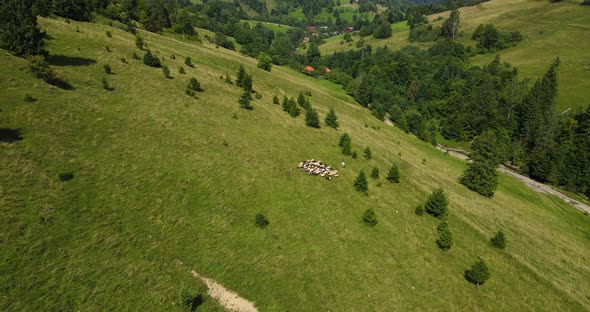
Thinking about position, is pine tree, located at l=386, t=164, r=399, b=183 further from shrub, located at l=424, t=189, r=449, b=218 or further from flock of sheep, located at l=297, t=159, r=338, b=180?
flock of sheep, located at l=297, t=159, r=338, b=180

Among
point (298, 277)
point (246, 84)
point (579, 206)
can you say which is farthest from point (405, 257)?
point (579, 206)

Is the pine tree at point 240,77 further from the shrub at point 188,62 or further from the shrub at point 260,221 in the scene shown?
the shrub at point 260,221

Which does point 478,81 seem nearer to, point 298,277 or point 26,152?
point 298,277

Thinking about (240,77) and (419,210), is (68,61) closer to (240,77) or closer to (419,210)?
(240,77)

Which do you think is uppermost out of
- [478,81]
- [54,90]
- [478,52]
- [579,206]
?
[478,52]

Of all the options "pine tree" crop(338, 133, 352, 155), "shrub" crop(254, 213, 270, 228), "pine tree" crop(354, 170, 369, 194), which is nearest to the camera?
"shrub" crop(254, 213, 270, 228)

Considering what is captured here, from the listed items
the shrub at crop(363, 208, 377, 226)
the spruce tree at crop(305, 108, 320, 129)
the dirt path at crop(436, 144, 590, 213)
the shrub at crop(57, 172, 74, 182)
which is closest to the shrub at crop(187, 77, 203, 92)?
the spruce tree at crop(305, 108, 320, 129)
